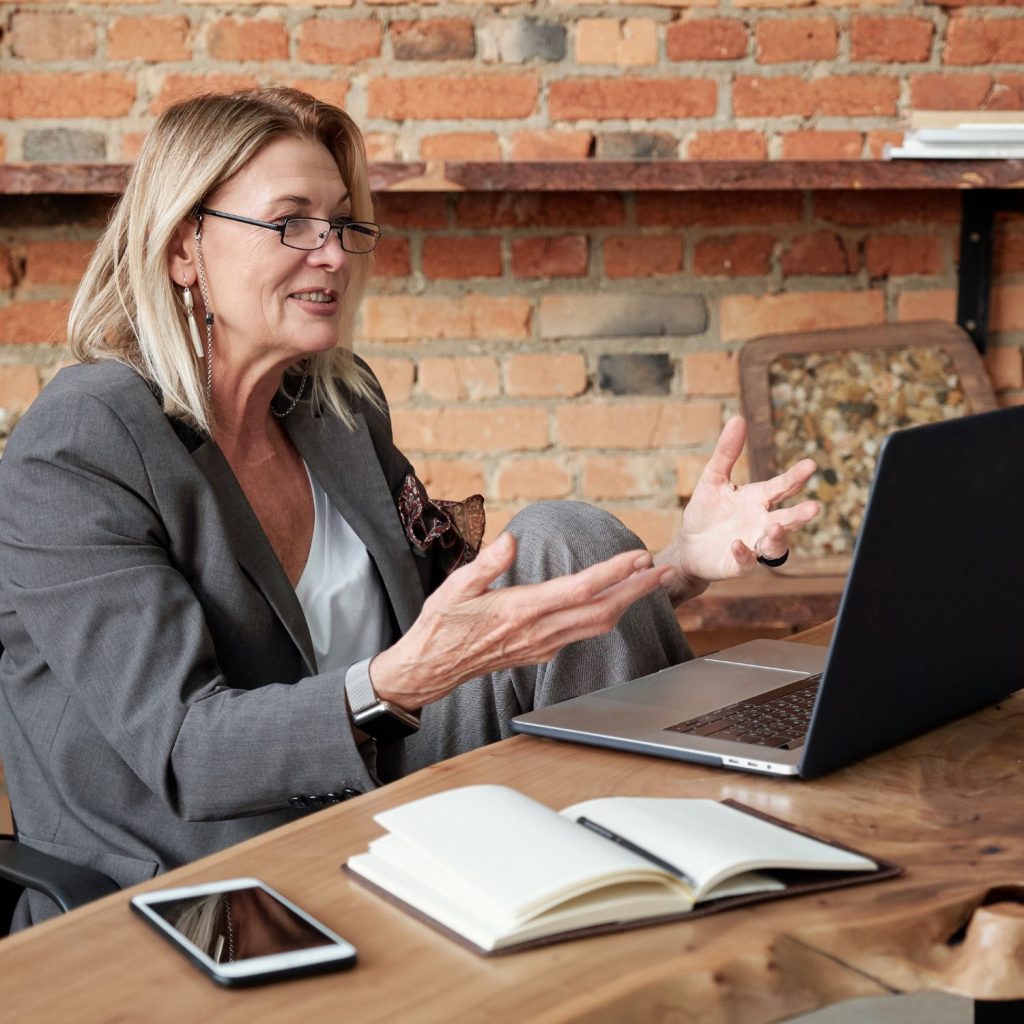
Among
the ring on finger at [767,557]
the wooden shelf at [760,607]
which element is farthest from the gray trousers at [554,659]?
the wooden shelf at [760,607]

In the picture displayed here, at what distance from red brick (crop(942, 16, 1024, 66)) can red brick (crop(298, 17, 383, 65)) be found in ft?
3.38

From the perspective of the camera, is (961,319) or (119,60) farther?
(961,319)

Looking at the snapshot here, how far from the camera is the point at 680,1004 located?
0.74 meters

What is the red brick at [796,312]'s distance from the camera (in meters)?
2.60

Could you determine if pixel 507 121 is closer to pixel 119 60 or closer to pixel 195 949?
pixel 119 60

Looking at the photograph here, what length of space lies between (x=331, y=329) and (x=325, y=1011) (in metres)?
1.03

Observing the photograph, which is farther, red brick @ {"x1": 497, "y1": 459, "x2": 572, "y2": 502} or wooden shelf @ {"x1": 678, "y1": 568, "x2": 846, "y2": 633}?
red brick @ {"x1": 497, "y1": 459, "x2": 572, "y2": 502}

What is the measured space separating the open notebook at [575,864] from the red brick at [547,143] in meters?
1.77

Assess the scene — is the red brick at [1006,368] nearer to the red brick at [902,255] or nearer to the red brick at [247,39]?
the red brick at [902,255]

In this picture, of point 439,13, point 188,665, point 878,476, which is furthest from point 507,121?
point 878,476

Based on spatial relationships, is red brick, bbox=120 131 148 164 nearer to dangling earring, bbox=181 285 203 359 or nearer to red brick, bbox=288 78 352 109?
red brick, bbox=288 78 352 109

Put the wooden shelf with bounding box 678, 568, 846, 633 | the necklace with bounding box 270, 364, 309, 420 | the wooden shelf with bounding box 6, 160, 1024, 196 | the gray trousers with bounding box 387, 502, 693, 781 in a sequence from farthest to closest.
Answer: the wooden shelf with bounding box 678, 568, 846, 633
the wooden shelf with bounding box 6, 160, 1024, 196
the necklace with bounding box 270, 364, 309, 420
the gray trousers with bounding box 387, 502, 693, 781

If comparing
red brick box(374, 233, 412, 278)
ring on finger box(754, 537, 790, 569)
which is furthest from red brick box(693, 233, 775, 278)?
ring on finger box(754, 537, 790, 569)

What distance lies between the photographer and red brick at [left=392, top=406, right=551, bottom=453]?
2.58m
